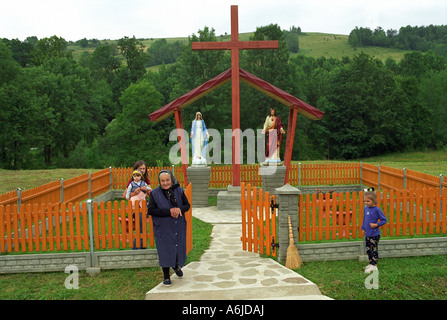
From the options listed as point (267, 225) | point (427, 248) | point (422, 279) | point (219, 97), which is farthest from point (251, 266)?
point (219, 97)

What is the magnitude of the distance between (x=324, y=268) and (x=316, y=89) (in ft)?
146

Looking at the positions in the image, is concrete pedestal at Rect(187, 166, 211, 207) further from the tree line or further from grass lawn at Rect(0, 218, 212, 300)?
the tree line

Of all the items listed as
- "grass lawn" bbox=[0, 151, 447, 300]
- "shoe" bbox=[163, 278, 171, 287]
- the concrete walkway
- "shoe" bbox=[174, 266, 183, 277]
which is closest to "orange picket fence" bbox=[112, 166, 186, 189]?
the concrete walkway

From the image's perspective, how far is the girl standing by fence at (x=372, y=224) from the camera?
22.8 ft

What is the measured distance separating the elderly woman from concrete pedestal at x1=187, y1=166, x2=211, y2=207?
7610mm

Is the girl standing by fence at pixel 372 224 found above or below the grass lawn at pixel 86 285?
above

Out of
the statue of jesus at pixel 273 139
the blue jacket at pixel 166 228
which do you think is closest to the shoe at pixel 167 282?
the blue jacket at pixel 166 228

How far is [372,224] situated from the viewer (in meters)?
6.95

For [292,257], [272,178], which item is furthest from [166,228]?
[272,178]

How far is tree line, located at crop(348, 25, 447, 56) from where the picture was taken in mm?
95812

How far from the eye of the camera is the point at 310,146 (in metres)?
43.9

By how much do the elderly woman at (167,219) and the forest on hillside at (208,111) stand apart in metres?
29.0

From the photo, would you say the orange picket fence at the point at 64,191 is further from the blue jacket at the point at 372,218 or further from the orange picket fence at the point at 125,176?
the blue jacket at the point at 372,218

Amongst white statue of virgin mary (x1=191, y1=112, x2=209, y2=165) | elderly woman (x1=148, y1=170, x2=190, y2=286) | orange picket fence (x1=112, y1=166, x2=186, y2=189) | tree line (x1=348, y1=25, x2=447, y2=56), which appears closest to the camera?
elderly woman (x1=148, y1=170, x2=190, y2=286)
